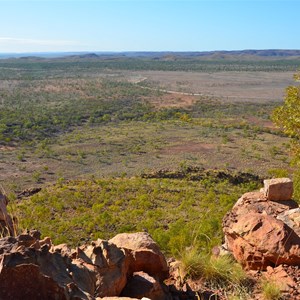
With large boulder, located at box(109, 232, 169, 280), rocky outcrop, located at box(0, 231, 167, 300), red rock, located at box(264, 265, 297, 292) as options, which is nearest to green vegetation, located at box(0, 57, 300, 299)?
red rock, located at box(264, 265, 297, 292)

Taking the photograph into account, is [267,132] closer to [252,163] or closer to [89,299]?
[252,163]

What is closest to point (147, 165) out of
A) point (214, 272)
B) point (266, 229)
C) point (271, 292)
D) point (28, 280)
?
point (266, 229)

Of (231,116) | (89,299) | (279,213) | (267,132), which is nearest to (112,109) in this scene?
(231,116)

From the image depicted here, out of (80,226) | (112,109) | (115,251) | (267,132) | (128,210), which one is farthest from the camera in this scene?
(112,109)

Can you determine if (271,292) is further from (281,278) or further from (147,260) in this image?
(147,260)

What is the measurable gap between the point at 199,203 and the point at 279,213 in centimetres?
1185

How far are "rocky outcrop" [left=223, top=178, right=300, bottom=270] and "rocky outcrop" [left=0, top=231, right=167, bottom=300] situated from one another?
1.85m

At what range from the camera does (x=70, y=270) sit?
5004 millimetres

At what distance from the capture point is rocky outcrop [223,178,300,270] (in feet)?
24.7

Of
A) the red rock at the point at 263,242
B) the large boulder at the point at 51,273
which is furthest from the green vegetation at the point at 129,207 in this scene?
the large boulder at the point at 51,273

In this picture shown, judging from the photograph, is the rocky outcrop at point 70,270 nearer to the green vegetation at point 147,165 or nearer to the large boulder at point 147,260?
the large boulder at point 147,260

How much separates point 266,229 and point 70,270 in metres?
4.22

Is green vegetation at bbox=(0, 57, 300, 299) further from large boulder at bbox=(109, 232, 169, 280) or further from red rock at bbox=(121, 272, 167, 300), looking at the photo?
red rock at bbox=(121, 272, 167, 300)

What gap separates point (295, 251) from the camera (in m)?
7.34
